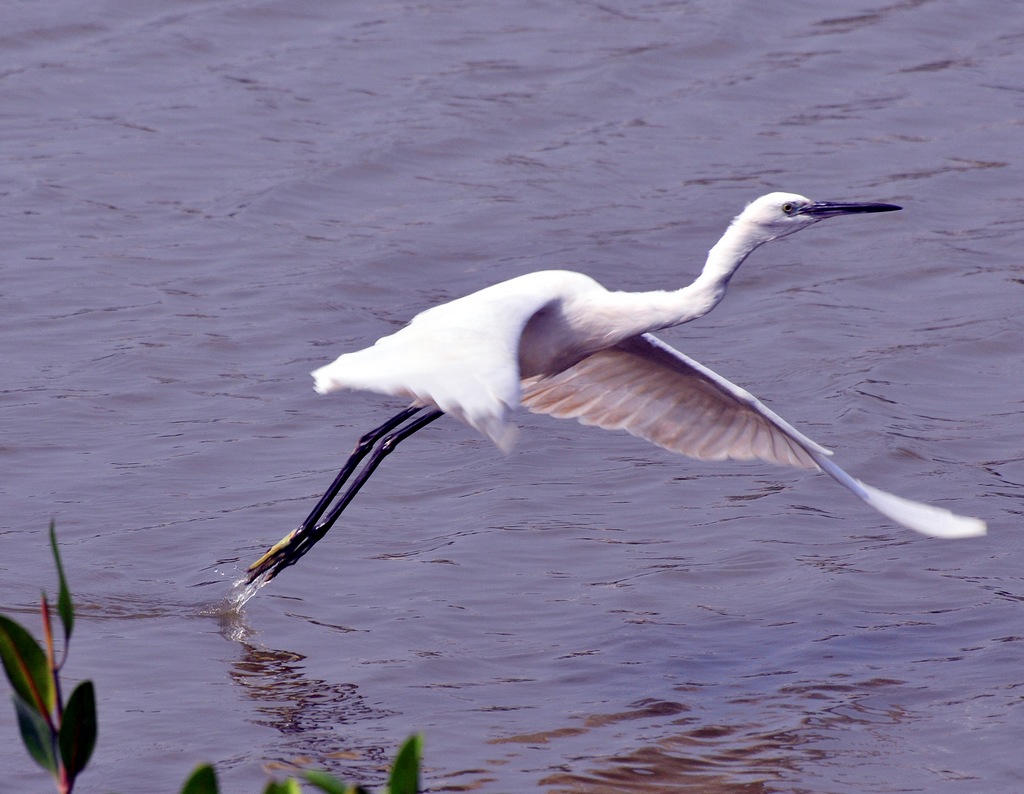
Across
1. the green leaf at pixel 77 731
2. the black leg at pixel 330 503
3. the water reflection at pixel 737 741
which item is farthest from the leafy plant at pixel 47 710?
the black leg at pixel 330 503

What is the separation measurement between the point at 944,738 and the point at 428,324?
2.12 meters

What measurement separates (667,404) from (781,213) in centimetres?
95

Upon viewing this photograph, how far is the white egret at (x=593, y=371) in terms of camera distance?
447 cm

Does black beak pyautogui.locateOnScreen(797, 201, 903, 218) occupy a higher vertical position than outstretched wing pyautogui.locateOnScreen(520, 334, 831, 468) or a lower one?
higher

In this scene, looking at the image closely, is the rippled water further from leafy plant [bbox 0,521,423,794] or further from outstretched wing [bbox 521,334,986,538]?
leafy plant [bbox 0,521,423,794]

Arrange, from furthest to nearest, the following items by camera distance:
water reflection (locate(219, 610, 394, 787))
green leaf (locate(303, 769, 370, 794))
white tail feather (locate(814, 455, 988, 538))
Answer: white tail feather (locate(814, 455, 988, 538)) < water reflection (locate(219, 610, 394, 787)) < green leaf (locate(303, 769, 370, 794))

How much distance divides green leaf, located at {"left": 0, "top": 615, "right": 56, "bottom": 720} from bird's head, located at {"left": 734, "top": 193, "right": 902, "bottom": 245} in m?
3.72

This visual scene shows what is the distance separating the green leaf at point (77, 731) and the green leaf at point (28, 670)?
4 cm

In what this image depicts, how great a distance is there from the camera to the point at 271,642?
568 cm

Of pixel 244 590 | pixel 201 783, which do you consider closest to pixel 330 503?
pixel 244 590

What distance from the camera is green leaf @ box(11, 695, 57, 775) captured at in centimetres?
261

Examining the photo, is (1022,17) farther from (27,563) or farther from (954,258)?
(27,563)

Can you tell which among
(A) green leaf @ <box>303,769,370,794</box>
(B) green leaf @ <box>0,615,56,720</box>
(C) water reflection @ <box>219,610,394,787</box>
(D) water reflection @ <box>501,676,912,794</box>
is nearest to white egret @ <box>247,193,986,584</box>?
(C) water reflection @ <box>219,610,394,787</box>

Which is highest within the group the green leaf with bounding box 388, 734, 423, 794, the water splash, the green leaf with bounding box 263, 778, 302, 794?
the green leaf with bounding box 388, 734, 423, 794
